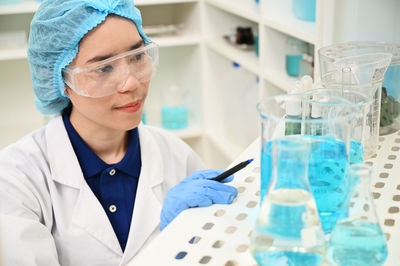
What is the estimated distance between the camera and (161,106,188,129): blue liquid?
10.7ft

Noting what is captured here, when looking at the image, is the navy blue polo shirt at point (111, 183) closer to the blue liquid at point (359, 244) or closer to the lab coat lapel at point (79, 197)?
the lab coat lapel at point (79, 197)

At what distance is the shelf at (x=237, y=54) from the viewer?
8.20 ft

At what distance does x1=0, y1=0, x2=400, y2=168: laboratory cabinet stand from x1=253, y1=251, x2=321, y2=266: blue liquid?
139 cm

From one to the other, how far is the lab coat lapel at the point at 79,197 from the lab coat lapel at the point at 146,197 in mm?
58

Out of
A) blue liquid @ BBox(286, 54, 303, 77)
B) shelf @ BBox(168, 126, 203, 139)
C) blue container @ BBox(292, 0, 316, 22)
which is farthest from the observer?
shelf @ BBox(168, 126, 203, 139)

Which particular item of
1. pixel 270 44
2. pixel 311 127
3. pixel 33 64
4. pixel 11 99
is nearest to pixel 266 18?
pixel 270 44

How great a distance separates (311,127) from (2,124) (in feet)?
8.95

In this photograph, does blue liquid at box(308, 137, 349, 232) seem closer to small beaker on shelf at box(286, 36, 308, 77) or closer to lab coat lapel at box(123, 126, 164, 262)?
lab coat lapel at box(123, 126, 164, 262)

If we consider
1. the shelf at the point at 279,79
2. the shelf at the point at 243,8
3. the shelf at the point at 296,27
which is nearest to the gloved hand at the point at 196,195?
the shelf at the point at 296,27

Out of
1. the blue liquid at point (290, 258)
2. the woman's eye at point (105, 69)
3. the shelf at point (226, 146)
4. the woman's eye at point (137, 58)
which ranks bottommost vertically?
the shelf at point (226, 146)

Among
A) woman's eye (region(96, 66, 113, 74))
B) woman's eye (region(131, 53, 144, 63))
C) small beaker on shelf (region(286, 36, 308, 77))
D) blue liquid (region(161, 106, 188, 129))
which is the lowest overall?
blue liquid (region(161, 106, 188, 129))

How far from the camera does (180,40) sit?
3041mm

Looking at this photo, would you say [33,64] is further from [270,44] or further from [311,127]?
[270,44]

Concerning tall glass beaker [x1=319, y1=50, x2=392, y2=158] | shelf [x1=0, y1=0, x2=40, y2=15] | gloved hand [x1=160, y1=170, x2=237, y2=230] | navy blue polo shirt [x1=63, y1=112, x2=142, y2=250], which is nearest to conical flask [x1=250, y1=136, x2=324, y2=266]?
gloved hand [x1=160, y1=170, x2=237, y2=230]
